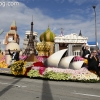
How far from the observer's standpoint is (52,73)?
11.9 metres

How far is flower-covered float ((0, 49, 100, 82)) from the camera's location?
36.6ft

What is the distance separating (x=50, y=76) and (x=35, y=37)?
56.9 m

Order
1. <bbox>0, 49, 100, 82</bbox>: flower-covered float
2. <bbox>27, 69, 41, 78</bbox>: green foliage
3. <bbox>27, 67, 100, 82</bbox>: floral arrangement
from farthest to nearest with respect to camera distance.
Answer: <bbox>27, 69, 41, 78</bbox>: green foliage < <bbox>0, 49, 100, 82</bbox>: flower-covered float < <bbox>27, 67, 100, 82</bbox>: floral arrangement

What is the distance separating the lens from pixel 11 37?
6612cm

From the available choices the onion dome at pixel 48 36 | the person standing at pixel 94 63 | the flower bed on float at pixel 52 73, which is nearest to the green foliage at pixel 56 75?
the flower bed on float at pixel 52 73

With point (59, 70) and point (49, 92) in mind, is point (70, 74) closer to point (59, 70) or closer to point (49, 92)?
point (59, 70)

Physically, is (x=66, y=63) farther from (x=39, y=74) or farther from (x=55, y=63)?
(x=39, y=74)

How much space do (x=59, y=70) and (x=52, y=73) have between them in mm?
474

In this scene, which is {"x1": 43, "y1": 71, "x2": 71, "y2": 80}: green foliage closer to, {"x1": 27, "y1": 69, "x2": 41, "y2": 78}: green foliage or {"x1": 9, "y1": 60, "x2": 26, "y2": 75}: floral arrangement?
{"x1": 27, "y1": 69, "x2": 41, "y2": 78}: green foliage

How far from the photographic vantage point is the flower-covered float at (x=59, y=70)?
36.6 ft

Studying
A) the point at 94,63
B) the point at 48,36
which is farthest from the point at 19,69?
the point at 48,36

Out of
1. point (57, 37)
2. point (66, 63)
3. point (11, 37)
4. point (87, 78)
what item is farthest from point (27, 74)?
point (11, 37)

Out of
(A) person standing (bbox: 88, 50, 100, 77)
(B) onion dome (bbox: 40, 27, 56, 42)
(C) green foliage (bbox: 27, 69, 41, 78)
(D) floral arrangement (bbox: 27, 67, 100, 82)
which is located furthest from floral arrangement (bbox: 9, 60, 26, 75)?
(B) onion dome (bbox: 40, 27, 56, 42)

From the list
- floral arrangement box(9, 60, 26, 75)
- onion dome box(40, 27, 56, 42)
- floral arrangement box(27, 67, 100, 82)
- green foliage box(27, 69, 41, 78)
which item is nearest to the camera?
floral arrangement box(27, 67, 100, 82)
